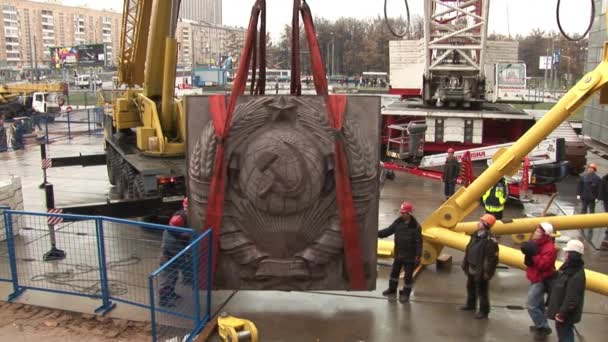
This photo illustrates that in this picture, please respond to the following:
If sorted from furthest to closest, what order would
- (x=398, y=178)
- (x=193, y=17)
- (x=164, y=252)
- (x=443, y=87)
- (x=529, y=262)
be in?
(x=193, y=17) < (x=443, y=87) < (x=398, y=178) < (x=164, y=252) < (x=529, y=262)

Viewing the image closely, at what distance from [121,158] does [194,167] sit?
685 cm

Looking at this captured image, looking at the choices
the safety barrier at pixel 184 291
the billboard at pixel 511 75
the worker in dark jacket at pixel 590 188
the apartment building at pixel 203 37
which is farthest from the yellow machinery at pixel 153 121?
the apartment building at pixel 203 37

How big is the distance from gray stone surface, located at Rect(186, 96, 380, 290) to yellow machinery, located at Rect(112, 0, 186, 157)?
5488 millimetres

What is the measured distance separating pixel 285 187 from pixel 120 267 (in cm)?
376

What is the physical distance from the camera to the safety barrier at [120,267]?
18.9 ft

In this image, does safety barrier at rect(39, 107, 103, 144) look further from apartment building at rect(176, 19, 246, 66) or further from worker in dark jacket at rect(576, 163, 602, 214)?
apartment building at rect(176, 19, 246, 66)

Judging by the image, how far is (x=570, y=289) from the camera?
504 cm

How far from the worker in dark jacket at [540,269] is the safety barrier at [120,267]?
3.35 metres

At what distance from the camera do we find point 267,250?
5.93m

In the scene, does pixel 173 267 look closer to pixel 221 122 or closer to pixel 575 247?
pixel 221 122

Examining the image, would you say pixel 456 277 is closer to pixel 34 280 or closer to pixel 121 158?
pixel 34 280

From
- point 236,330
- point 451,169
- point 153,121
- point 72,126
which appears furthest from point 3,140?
point 236,330

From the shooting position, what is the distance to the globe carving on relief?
5.57 metres

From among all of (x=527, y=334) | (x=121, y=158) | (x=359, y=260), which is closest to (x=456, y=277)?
(x=527, y=334)
